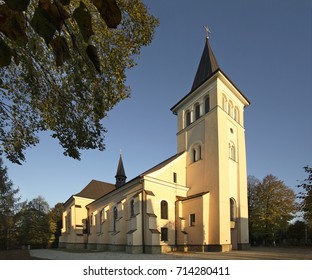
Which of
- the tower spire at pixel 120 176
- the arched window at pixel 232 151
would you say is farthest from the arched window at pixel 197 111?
the tower spire at pixel 120 176

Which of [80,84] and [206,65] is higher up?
[206,65]

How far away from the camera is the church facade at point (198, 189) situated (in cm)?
2267

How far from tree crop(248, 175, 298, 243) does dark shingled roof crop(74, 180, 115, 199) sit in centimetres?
2187

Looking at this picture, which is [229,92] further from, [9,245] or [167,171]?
[9,245]

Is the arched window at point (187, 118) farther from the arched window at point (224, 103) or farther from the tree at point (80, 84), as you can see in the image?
the tree at point (80, 84)

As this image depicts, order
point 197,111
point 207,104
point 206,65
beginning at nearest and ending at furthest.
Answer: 1. point 207,104
2. point 197,111
3. point 206,65

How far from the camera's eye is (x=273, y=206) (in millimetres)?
36875

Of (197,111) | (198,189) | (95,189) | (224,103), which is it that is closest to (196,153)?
(198,189)

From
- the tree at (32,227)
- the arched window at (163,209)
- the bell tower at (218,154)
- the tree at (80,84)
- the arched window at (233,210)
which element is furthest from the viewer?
the tree at (32,227)

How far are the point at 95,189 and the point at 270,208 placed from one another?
982 inches

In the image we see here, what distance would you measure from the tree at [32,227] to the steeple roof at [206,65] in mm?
32289

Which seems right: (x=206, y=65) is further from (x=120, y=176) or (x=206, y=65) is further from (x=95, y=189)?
(x=95, y=189)

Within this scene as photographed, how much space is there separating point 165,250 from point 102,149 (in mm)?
16842

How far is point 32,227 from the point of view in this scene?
44.3 meters
